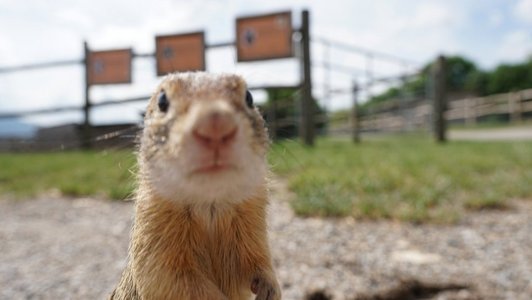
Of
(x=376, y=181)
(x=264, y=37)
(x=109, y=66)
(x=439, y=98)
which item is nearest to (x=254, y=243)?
(x=376, y=181)

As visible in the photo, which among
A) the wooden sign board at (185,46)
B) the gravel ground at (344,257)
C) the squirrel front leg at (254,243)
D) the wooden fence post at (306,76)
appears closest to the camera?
the squirrel front leg at (254,243)

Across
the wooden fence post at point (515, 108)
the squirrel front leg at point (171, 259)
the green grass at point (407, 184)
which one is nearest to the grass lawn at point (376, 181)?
the green grass at point (407, 184)

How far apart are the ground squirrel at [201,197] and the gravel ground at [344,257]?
1425mm

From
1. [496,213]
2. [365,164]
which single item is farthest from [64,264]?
[365,164]

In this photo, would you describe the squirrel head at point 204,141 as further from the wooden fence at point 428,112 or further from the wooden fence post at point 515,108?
the wooden fence post at point 515,108

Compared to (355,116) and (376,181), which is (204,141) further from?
(355,116)

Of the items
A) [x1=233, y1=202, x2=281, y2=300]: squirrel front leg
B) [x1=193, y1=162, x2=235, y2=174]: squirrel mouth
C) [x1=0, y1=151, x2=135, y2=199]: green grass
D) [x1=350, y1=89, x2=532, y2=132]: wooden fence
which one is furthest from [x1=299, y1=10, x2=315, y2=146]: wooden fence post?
[x1=193, y1=162, x2=235, y2=174]: squirrel mouth

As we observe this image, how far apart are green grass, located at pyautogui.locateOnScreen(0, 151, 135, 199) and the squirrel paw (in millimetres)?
4000

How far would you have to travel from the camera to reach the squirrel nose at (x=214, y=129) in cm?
117

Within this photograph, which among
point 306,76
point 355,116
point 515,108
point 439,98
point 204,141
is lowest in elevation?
point 204,141

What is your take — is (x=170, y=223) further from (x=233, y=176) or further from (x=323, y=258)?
(x=323, y=258)

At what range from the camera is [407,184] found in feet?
18.6

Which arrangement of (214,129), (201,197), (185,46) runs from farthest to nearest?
(185,46), (201,197), (214,129)

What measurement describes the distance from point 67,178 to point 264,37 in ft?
12.6
